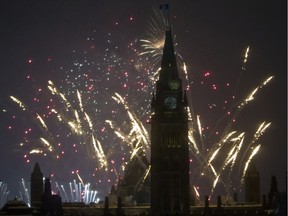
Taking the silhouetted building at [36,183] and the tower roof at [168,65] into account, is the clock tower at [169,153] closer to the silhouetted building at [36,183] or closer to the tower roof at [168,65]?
the tower roof at [168,65]

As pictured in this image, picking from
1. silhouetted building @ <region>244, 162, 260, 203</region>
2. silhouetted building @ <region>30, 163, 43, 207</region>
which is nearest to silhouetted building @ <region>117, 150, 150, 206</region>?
silhouetted building @ <region>30, 163, 43, 207</region>

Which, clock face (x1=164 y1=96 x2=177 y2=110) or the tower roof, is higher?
the tower roof

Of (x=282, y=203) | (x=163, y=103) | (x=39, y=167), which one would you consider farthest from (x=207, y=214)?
(x=282, y=203)

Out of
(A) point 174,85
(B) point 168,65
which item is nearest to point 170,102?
(A) point 174,85

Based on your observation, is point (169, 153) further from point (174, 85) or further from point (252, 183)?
point (252, 183)

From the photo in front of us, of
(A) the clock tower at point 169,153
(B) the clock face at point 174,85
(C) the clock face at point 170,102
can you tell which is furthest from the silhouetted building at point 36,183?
(B) the clock face at point 174,85

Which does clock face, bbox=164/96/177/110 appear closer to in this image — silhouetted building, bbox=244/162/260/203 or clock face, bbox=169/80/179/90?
clock face, bbox=169/80/179/90

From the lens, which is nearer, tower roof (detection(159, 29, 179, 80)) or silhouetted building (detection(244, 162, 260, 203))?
tower roof (detection(159, 29, 179, 80))

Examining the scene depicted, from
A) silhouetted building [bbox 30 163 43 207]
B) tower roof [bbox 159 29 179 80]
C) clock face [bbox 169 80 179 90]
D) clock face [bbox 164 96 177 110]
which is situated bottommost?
silhouetted building [bbox 30 163 43 207]
